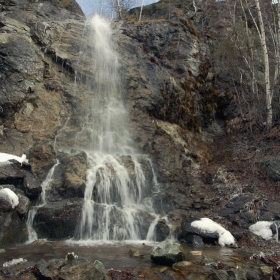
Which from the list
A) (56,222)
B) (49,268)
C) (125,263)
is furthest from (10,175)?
(125,263)

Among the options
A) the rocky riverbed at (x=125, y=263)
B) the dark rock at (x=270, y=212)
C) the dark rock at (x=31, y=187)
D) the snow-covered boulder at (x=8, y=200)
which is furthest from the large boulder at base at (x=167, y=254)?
the dark rock at (x=31, y=187)

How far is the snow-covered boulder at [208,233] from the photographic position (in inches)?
347

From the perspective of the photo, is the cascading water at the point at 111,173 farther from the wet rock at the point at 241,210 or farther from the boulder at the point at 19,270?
the boulder at the point at 19,270

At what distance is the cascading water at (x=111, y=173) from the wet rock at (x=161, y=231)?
17 centimetres

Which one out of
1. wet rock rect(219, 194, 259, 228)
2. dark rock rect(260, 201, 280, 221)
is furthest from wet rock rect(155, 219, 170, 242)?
dark rock rect(260, 201, 280, 221)

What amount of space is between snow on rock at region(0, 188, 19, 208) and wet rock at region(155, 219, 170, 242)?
13.7 ft

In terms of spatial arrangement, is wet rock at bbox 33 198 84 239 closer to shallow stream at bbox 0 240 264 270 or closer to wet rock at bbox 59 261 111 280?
shallow stream at bbox 0 240 264 270

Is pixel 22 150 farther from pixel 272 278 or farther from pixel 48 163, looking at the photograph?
pixel 272 278

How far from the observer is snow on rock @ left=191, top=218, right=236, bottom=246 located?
8773 millimetres

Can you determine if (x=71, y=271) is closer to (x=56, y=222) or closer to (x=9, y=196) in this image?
(x=56, y=222)

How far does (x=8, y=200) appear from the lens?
8516 millimetres

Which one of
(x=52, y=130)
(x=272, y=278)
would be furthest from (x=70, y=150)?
(x=272, y=278)

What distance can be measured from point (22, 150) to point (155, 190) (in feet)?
17.2

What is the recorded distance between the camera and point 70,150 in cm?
1254
